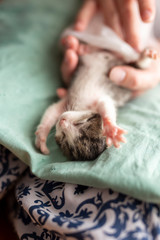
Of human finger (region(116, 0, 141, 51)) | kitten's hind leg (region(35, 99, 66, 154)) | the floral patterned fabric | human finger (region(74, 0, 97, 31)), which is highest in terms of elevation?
human finger (region(74, 0, 97, 31))

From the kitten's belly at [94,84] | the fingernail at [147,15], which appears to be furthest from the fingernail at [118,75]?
the fingernail at [147,15]

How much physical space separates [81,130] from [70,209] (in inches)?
12.9

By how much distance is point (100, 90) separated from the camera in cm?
112

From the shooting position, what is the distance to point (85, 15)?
4.12ft

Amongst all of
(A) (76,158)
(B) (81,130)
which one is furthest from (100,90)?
(A) (76,158)

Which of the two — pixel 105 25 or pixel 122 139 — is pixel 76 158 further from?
pixel 105 25

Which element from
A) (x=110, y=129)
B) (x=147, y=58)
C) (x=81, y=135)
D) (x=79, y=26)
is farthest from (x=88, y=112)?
(x=79, y=26)

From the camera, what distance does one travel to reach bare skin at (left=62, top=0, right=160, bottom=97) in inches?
38.3

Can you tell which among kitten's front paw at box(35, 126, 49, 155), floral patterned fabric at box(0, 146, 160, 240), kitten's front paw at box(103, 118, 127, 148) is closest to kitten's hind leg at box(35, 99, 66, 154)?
kitten's front paw at box(35, 126, 49, 155)

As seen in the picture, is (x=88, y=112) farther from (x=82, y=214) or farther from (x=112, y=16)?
(x=112, y=16)

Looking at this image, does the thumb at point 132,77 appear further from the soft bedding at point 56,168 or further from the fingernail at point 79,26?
the fingernail at point 79,26

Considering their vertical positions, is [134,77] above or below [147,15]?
below

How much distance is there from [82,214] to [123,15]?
0.89m

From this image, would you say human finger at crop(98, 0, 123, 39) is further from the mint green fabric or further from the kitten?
the mint green fabric
